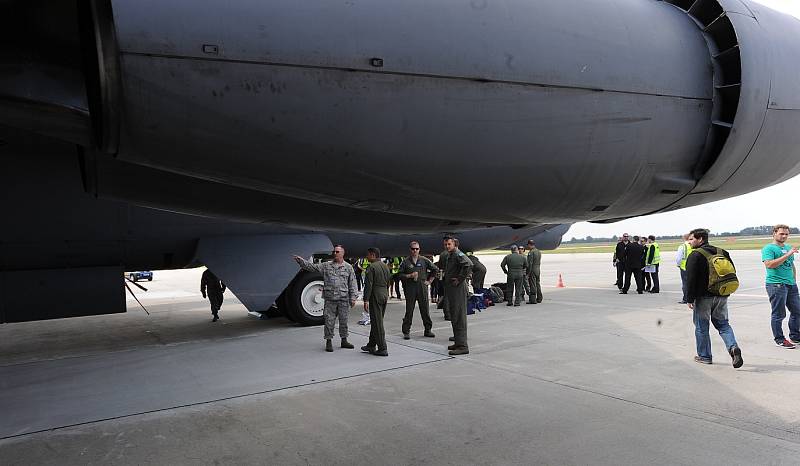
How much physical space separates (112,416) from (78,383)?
1.60 meters

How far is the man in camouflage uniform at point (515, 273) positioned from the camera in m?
11.3

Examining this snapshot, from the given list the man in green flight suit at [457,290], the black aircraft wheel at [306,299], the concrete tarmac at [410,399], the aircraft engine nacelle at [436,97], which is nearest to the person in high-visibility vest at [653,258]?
the concrete tarmac at [410,399]

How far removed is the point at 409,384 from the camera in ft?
17.3

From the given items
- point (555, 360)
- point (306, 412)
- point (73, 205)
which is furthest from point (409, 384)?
point (73, 205)

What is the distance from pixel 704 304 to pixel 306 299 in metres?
6.25

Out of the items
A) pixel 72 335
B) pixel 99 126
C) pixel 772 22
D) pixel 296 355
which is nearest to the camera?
pixel 99 126

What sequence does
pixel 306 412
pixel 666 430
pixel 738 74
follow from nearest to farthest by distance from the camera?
pixel 738 74 → pixel 666 430 → pixel 306 412

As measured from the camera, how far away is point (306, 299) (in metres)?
9.31

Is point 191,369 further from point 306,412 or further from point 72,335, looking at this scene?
point 72,335

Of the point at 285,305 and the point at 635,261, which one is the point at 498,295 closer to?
the point at 635,261

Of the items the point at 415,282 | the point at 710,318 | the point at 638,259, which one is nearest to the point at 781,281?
the point at 710,318

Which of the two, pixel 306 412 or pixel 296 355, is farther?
pixel 296 355

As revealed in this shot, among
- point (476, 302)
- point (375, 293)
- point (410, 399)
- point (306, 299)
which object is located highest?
point (375, 293)

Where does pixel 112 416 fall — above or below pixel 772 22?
below
